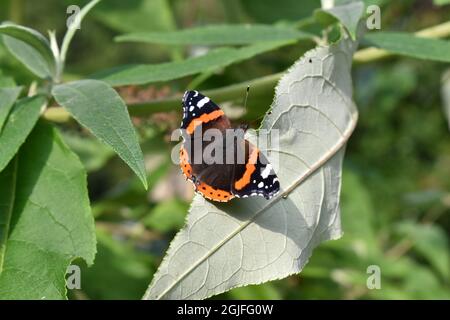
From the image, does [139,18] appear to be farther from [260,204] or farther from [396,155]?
[396,155]

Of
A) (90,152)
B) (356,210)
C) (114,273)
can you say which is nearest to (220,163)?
(114,273)

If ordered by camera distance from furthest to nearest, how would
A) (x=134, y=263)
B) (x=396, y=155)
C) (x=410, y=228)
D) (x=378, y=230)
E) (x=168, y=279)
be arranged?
(x=396, y=155) → (x=378, y=230) → (x=410, y=228) → (x=134, y=263) → (x=168, y=279)

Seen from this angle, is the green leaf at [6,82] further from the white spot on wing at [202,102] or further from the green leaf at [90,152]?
the green leaf at [90,152]

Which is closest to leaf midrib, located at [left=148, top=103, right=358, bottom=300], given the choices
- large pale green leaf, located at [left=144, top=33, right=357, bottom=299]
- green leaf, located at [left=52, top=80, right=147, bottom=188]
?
large pale green leaf, located at [left=144, top=33, right=357, bottom=299]

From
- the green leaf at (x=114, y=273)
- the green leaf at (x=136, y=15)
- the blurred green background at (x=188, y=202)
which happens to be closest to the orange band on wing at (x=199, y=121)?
the blurred green background at (x=188, y=202)

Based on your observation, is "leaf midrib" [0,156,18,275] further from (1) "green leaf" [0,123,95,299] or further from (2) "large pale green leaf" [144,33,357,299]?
(2) "large pale green leaf" [144,33,357,299]

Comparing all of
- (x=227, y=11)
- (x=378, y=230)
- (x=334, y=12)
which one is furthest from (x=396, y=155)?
(x=334, y=12)
